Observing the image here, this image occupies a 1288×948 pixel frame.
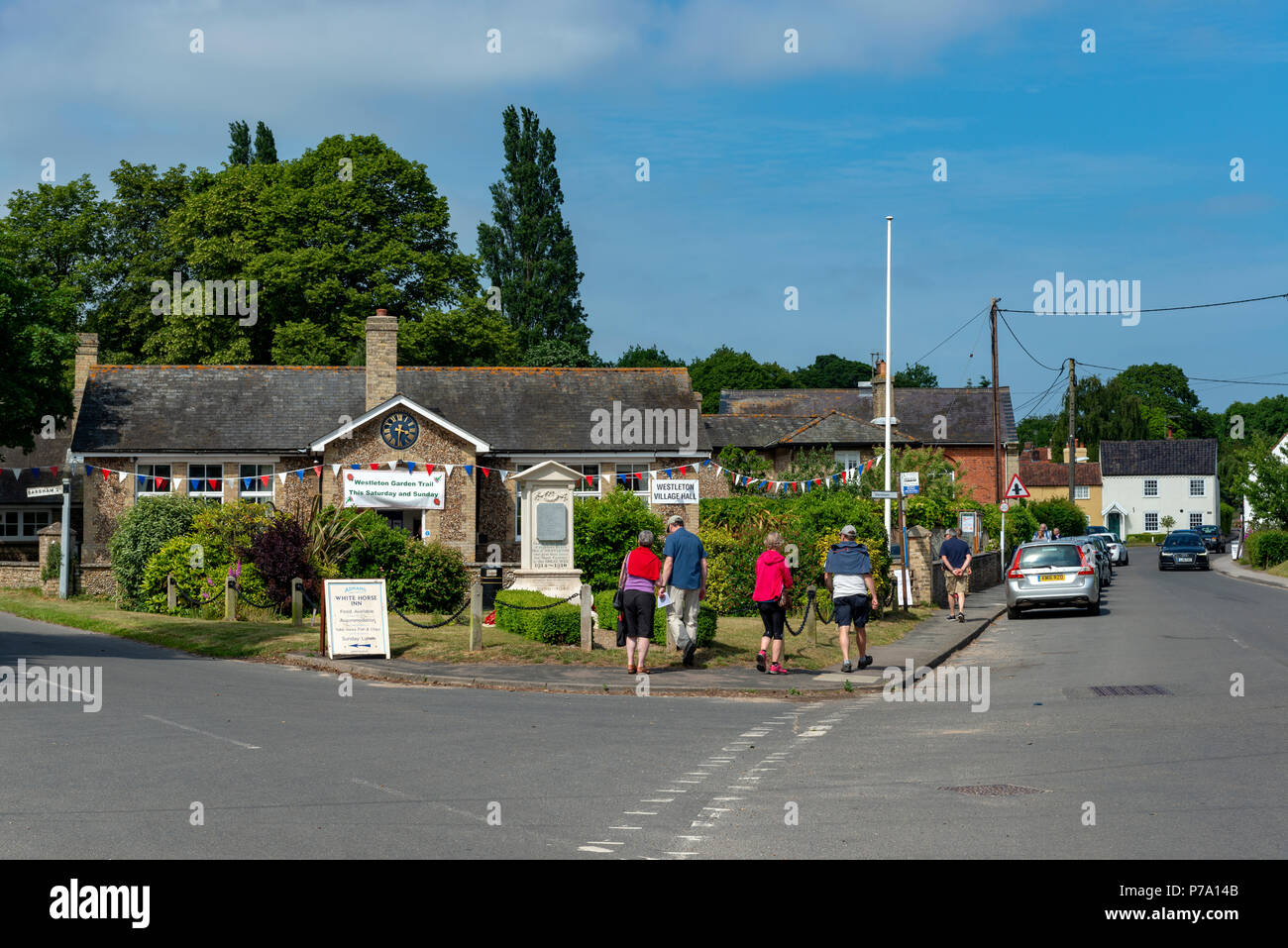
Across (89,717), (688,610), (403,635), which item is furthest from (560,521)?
(89,717)

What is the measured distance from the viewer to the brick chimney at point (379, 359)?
3716 cm

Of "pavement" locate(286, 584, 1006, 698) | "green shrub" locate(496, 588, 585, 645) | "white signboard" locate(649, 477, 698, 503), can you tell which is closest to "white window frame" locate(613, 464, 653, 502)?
"white signboard" locate(649, 477, 698, 503)

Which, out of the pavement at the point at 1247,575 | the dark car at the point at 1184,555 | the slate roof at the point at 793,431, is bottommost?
the pavement at the point at 1247,575

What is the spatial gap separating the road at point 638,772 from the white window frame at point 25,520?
124 feet

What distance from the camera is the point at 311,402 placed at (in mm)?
38375

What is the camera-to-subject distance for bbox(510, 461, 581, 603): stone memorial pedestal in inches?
854

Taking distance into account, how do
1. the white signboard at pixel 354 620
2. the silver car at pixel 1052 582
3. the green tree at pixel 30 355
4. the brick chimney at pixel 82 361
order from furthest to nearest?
1. the brick chimney at pixel 82 361
2. the green tree at pixel 30 355
3. the silver car at pixel 1052 582
4. the white signboard at pixel 354 620

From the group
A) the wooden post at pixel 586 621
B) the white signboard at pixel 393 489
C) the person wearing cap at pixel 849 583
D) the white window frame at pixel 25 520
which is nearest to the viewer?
the person wearing cap at pixel 849 583

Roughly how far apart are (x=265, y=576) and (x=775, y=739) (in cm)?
1694

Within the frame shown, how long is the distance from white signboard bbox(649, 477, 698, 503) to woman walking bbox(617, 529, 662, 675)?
472 cm

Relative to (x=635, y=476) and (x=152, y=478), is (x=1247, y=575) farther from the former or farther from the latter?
(x=152, y=478)

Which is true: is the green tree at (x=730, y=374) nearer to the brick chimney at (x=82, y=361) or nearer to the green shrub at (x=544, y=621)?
the brick chimney at (x=82, y=361)

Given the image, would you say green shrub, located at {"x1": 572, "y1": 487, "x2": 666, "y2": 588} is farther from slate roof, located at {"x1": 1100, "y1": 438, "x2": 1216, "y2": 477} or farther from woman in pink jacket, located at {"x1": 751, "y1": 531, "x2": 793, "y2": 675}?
slate roof, located at {"x1": 1100, "y1": 438, "x2": 1216, "y2": 477}

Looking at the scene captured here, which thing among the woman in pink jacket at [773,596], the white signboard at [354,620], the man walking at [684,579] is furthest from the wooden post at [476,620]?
the woman in pink jacket at [773,596]
